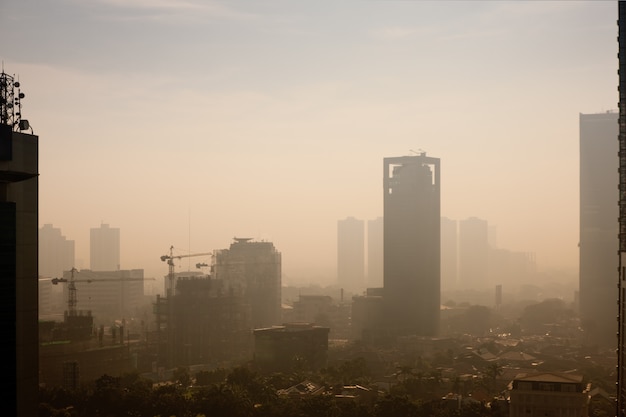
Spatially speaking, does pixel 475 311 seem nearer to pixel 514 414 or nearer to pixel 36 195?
pixel 514 414

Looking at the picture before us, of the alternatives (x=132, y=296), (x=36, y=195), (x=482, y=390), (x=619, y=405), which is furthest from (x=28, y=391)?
(x=132, y=296)

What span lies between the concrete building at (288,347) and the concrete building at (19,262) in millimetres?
54385

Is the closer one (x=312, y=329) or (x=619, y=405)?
(x=619, y=405)

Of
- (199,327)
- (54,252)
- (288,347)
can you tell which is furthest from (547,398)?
(54,252)

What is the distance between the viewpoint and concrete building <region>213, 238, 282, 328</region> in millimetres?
122688

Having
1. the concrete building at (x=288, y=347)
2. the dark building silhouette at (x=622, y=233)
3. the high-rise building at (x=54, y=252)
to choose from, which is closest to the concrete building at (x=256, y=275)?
the concrete building at (x=288, y=347)

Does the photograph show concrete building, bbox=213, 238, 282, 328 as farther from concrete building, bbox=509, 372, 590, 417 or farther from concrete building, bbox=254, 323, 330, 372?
concrete building, bbox=509, 372, 590, 417

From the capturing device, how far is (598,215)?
128 meters

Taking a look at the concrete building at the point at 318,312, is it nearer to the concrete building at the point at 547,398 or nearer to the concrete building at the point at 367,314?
the concrete building at the point at 367,314

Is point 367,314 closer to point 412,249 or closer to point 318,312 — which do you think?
point 412,249

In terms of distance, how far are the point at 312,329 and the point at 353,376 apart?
563 inches

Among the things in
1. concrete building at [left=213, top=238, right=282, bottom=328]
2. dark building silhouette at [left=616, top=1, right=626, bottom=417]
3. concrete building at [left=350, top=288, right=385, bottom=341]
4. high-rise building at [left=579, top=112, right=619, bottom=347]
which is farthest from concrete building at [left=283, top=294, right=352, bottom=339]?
dark building silhouette at [left=616, top=1, right=626, bottom=417]

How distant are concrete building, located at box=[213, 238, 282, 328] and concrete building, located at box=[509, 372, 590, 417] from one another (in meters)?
75.2

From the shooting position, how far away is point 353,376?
62750 mm
